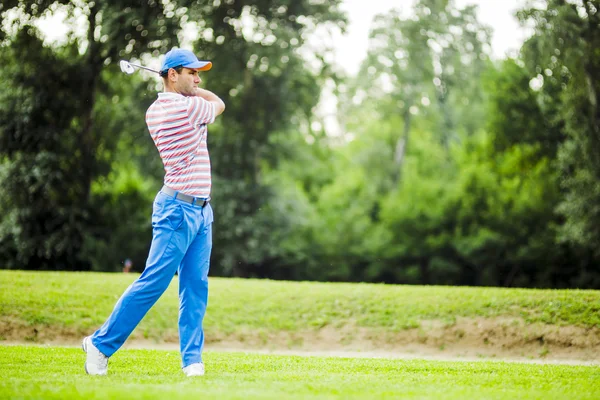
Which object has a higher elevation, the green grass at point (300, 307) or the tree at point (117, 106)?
the tree at point (117, 106)

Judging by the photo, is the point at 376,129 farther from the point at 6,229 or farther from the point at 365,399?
the point at 365,399

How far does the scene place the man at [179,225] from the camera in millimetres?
5906

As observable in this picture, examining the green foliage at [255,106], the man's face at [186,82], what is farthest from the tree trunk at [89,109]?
the man's face at [186,82]

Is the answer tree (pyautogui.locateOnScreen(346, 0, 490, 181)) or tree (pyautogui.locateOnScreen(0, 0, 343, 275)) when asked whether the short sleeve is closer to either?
tree (pyautogui.locateOnScreen(0, 0, 343, 275))

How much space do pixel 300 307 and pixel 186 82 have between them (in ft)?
20.5

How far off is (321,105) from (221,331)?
19.4m

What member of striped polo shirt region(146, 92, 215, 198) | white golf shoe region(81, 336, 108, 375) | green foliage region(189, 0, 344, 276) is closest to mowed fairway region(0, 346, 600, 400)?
white golf shoe region(81, 336, 108, 375)

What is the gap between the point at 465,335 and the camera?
415 inches

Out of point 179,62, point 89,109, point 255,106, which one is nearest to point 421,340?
point 179,62

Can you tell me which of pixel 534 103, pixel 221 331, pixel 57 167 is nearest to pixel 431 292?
pixel 221 331

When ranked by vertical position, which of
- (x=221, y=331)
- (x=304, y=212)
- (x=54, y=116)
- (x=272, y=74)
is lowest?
(x=221, y=331)

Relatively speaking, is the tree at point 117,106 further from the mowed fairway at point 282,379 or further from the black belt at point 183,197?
the black belt at point 183,197

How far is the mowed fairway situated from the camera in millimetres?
4891

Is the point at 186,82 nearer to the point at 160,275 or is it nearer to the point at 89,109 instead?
the point at 160,275
